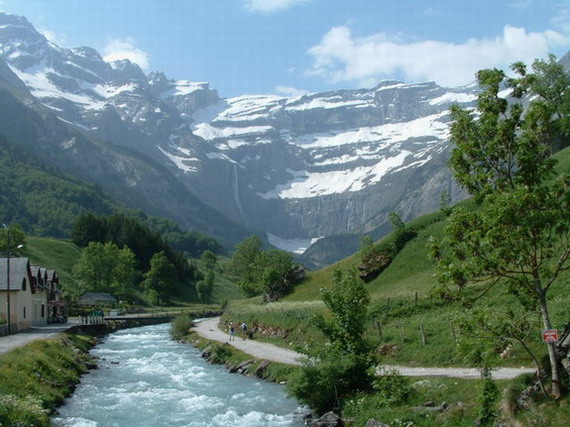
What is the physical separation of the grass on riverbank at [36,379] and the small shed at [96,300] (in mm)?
81056

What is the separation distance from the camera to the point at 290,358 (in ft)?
159

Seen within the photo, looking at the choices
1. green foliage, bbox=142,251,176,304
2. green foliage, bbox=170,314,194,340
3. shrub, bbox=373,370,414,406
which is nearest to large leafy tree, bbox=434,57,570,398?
shrub, bbox=373,370,414,406

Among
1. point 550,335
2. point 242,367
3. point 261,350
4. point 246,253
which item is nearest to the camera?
point 550,335

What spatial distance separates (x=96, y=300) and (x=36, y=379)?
102832 millimetres

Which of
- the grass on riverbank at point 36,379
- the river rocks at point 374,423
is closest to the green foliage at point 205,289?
the grass on riverbank at point 36,379

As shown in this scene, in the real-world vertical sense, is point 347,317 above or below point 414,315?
above

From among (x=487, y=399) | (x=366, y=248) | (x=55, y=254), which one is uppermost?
(x=55, y=254)

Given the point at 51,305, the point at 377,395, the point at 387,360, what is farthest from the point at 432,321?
the point at 51,305

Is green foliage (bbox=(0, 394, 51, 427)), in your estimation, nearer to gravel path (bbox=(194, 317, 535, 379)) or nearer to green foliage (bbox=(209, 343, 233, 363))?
gravel path (bbox=(194, 317, 535, 379))

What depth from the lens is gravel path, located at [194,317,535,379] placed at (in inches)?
1140

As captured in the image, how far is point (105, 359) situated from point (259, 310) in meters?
23.6

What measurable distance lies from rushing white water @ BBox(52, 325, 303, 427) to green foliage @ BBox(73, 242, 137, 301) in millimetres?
89873

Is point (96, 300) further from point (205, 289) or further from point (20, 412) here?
point (20, 412)

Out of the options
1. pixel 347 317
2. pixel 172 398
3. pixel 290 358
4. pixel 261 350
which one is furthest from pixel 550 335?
pixel 261 350
